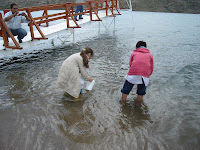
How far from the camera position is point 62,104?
4594mm

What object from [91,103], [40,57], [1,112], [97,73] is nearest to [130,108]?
[91,103]

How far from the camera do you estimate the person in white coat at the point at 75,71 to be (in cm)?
428

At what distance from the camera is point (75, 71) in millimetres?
4309

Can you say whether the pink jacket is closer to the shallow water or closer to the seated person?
the shallow water

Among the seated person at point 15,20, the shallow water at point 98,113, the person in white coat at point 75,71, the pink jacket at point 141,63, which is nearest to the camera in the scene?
the shallow water at point 98,113

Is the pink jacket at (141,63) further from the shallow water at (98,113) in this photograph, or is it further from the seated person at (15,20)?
the seated person at (15,20)

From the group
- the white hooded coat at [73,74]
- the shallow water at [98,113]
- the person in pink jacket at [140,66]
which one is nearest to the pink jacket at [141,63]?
the person in pink jacket at [140,66]

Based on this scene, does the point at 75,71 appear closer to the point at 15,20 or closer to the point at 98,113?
the point at 98,113

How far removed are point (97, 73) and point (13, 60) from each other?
12.8 ft

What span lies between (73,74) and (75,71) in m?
0.09

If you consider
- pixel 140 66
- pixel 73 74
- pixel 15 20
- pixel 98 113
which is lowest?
pixel 98 113

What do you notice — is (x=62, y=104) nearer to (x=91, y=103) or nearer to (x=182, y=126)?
(x=91, y=103)

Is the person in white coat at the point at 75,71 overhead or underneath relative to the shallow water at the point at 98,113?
overhead

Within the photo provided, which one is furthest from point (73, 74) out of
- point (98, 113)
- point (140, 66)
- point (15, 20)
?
point (15, 20)
